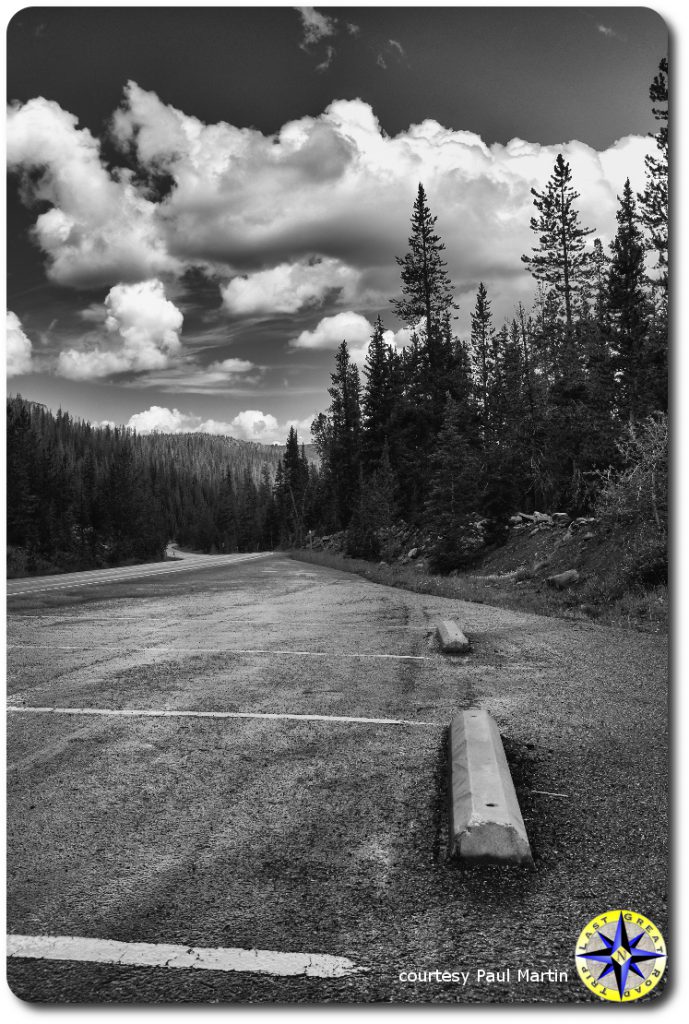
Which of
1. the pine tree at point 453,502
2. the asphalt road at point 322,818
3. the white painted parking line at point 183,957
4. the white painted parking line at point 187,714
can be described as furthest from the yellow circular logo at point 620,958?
the pine tree at point 453,502

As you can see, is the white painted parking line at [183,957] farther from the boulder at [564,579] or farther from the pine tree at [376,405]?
the pine tree at [376,405]

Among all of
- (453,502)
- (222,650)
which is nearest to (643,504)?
(222,650)

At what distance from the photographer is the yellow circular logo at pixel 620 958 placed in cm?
175

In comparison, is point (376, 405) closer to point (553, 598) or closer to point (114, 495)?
point (114, 495)

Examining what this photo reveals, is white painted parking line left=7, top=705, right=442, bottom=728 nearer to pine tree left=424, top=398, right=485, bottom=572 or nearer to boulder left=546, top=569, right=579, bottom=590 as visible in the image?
boulder left=546, top=569, right=579, bottom=590

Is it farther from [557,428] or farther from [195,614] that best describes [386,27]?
[557,428]

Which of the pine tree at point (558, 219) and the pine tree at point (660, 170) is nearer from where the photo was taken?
the pine tree at point (660, 170)

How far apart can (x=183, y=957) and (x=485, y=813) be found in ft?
3.62

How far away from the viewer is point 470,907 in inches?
78.8

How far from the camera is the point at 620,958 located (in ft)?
5.87

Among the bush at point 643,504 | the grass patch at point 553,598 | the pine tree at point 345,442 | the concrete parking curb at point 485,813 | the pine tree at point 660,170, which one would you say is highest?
the pine tree at point 345,442

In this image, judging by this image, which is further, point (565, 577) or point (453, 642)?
point (565, 577)

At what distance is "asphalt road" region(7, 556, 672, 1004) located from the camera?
6.05 feet

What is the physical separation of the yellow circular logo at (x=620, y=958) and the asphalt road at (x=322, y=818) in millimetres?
63
